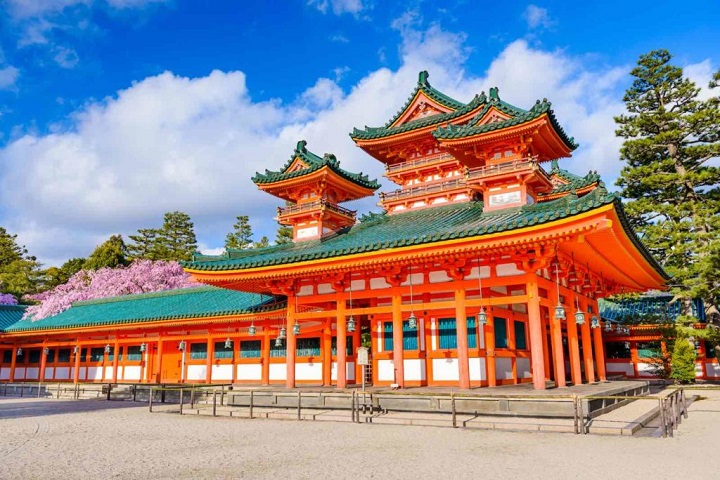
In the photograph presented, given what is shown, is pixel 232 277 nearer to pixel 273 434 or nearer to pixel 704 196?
pixel 273 434

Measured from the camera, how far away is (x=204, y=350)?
2767 centimetres

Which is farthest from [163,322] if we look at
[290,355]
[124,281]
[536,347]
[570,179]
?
[124,281]

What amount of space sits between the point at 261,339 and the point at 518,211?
48.6ft

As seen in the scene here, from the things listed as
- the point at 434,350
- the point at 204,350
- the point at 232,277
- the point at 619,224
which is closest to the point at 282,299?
the point at 232,277

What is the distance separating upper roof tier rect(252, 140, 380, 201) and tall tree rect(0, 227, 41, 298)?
45006mm

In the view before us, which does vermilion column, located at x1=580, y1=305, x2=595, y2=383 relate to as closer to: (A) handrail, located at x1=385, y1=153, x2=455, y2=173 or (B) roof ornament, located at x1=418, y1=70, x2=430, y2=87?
(A) handrail, located at x1=385, y1=153, x2=455, y2=173

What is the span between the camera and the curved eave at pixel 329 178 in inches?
841

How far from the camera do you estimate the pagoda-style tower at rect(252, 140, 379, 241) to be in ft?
71.9

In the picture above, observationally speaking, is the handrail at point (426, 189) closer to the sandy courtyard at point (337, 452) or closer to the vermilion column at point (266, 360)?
the vermilion column at point (266, 360)

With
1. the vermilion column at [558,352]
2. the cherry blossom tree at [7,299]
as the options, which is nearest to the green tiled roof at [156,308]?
the vermilion column at [558,352]

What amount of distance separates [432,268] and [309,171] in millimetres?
7284

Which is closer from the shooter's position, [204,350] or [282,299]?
[282,299]

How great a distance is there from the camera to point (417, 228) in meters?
18.4

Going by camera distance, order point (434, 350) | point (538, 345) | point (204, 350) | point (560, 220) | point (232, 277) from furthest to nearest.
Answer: point (204, 350) < point (232, 277) < point (434, 350) < point (538, 345) < point (560, 220)
